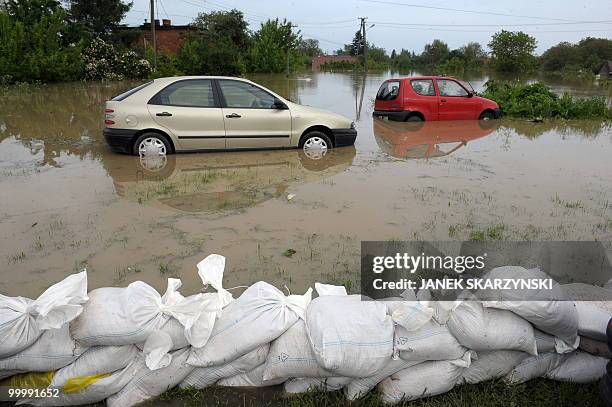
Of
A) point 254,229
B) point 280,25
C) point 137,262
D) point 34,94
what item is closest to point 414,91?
point 254,229

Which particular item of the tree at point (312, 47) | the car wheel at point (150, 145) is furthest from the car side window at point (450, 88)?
the tree at point (312, 47)

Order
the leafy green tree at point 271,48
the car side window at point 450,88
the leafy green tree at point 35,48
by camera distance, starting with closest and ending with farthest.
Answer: the car side window at point 450,88, the leafy green tree at point 35,48, the leafy green tree at point 271,48

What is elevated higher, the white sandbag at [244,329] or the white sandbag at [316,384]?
the white sandbag at [244,329]

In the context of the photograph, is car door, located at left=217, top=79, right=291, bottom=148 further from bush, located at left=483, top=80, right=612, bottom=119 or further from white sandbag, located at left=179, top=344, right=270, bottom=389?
bush, located at left=483, top=80, right=612, bottom=119

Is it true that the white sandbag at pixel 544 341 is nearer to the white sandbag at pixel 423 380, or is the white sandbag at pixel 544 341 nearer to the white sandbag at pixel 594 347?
the white sandbag at pixel 594 347

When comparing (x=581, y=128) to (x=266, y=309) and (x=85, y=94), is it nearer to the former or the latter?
(x=266, y=309)

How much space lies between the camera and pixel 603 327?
8.59 ft

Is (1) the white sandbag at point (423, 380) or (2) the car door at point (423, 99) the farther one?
(2) the car door at point (423, 99)

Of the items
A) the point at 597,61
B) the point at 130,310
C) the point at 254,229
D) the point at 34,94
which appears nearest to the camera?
the point at 130,310

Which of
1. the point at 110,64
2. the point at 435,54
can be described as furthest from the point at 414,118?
the point at 435,54

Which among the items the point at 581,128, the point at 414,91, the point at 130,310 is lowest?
the point at 130,310

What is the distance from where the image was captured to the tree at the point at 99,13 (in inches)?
1296

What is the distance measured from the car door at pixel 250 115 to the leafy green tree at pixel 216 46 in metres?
27.7

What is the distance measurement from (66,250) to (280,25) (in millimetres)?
46785
